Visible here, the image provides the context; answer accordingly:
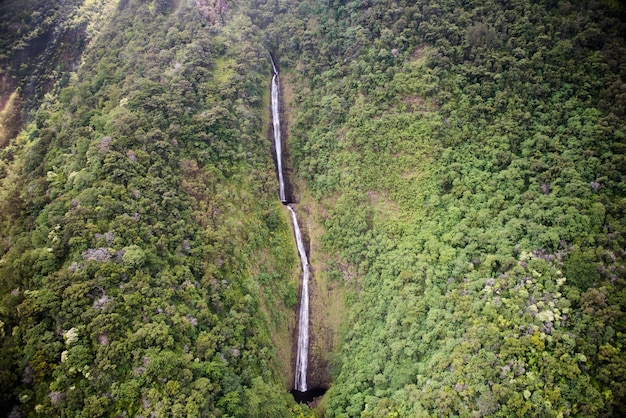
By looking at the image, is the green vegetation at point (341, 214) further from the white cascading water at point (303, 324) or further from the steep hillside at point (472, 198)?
the white cascading water at point (303, 324)

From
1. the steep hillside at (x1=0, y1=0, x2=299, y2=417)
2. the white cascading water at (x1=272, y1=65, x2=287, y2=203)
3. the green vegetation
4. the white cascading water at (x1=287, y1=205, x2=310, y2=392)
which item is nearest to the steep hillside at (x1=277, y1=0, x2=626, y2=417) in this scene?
the green vegetation

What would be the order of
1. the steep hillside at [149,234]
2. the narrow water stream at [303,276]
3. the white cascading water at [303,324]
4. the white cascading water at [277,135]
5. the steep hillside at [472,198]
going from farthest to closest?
the white cascading water at [277,135]
the white cascading water at [303,324]
the narrow water stream at [303,276]
the steep hillside at [472,198]
the steep hillside at [149,234]

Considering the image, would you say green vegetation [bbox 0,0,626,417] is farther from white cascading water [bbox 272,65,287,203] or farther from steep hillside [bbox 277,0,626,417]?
white cascading water [bbox 272,65,287,203]

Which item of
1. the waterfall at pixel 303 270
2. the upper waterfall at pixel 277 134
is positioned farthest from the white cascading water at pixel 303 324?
→ the upper waterfall at pixel 277 134

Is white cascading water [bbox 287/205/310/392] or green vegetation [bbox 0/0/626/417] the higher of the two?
green vegetation [bbox 0/0/626/417]

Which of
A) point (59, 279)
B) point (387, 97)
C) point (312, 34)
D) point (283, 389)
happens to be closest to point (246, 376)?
point (283, 389)

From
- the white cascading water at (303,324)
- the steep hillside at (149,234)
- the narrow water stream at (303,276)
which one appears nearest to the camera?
the steep hillside at (149,234)

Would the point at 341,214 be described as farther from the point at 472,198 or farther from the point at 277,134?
the point at 277,134

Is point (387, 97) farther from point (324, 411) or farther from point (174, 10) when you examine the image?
point (324, 411)

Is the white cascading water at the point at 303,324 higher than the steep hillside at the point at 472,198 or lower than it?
lower
